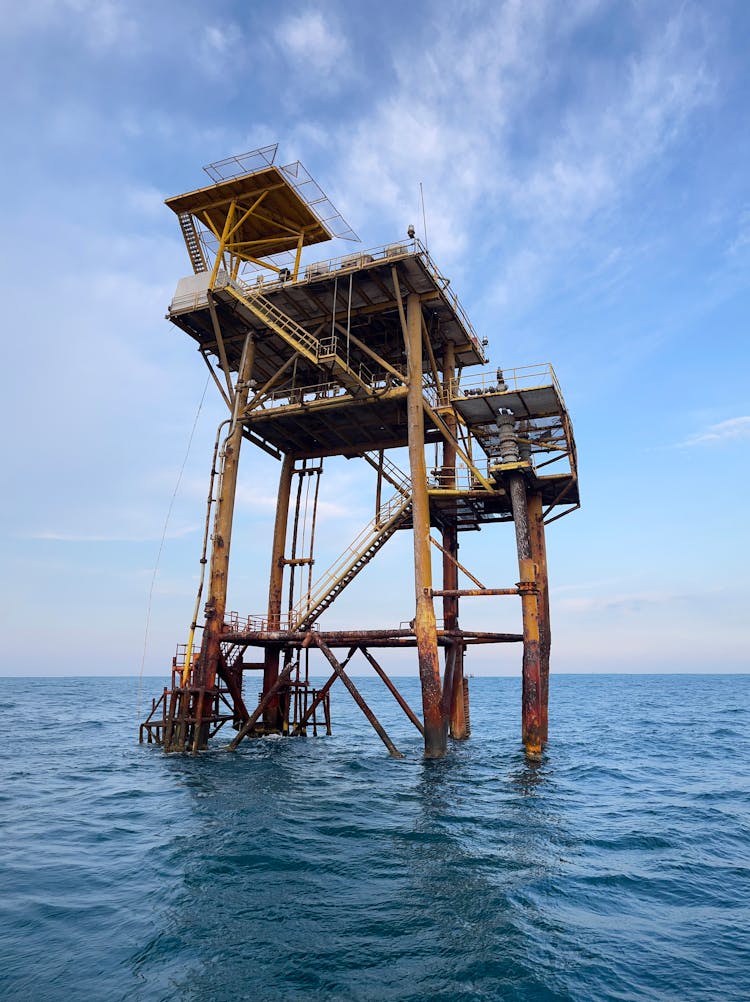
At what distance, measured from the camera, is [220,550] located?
23578 mm

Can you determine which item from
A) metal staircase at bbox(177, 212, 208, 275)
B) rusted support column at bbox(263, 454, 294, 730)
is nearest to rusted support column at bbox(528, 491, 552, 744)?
rusted support column at bbox(263, 454, 294, 730)

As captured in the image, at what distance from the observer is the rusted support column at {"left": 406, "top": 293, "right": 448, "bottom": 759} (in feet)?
65.4

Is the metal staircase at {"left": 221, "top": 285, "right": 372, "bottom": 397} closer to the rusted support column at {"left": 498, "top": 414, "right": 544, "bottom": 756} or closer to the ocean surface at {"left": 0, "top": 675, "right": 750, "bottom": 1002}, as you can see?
the rusted support column at {"left": 498, "top": 414, "right": 544, "bottom": 756}

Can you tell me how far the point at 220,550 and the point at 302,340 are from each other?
878cm

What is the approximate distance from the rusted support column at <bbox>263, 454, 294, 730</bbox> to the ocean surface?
6698 millimetres

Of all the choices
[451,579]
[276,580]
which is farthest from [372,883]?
[276,580]

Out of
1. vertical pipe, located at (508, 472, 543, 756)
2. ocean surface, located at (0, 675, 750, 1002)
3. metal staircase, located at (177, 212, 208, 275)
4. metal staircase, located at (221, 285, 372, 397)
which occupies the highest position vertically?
metal staircase, located at (177, 212, 208, 275)

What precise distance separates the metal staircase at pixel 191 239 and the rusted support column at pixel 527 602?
603 inches

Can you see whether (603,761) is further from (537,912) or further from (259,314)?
(259,314)

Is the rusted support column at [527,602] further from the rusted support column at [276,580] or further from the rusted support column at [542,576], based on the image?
the rusted support column at [276,580]

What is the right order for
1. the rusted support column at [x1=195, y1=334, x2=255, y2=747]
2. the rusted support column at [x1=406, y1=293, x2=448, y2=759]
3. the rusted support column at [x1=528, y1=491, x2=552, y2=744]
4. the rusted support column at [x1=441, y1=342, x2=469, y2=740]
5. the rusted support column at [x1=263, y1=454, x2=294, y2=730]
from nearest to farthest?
1. the rusted support column at [x1=406, y1=293, x2=448, y2=759]
2. the rusted support column at [x1=195, y1=334, x2=255, y2=747]
3. the rusted support column at [x1=528, y1=491, x2=552, y2=744]
4. the rusted support column at [x1=441, y1=342, x2=469, y2=740]
5. the rusted support column at [x1=263, y1=454, x2=294, y2=730]

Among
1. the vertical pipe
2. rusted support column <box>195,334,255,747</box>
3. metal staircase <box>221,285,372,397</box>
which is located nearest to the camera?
the vertical pipe

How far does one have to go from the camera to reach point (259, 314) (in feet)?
76.1

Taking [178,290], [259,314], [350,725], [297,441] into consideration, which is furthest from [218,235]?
[350,725]
